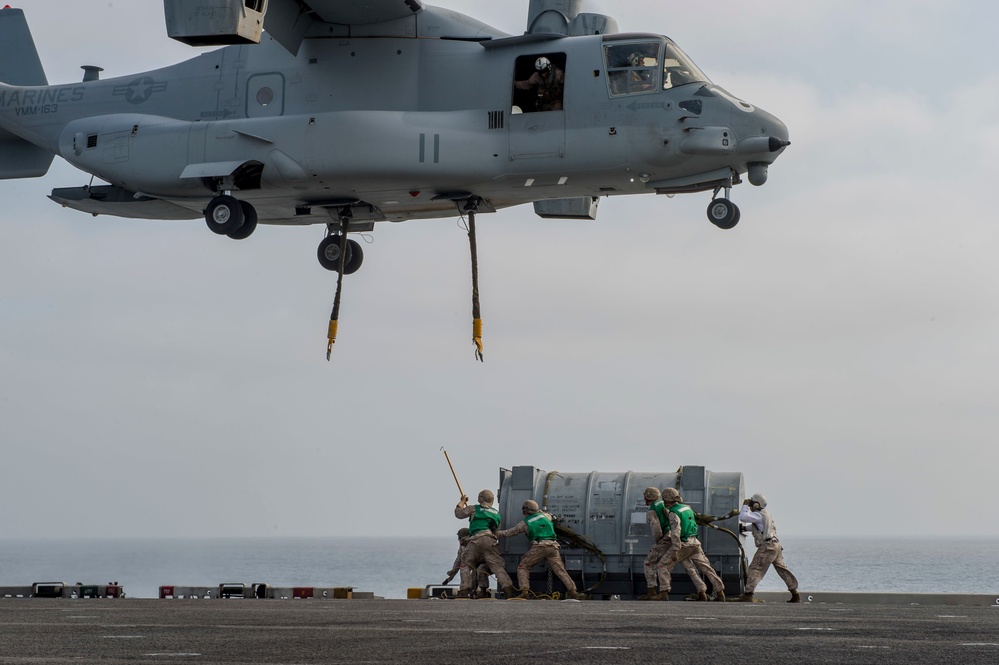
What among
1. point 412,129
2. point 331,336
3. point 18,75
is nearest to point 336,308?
point 331,336

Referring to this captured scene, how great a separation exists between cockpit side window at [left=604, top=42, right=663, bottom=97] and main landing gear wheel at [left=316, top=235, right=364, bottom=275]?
20.5ft

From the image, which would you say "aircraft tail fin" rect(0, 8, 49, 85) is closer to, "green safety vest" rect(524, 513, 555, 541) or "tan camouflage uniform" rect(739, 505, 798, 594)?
"green safety vest" rect(524, 513, 555, 541)

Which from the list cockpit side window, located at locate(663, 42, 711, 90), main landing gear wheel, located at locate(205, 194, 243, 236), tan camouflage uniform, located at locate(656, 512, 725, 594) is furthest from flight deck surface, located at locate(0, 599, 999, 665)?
cockpit side window, located at locate(663, 42, 711, 90)

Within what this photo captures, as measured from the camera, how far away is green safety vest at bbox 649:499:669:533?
19172 millimetres

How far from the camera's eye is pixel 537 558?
1966 centimetres

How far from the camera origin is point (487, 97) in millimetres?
21922

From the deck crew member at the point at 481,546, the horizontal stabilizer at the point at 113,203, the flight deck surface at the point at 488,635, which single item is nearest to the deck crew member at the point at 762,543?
the deck crew member at the point at 481,546

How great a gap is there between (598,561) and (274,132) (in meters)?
8.61

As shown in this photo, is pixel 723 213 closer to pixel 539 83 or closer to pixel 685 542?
pixel 539 83

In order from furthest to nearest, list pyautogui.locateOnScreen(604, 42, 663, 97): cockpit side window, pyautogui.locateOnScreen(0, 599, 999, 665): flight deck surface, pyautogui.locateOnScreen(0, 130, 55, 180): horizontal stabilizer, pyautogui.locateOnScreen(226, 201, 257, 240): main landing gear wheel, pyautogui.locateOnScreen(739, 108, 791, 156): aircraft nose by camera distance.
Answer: pyautogui.locateOnScreen(0, 130, 55, 180): horizontal stabilizer < pyautogui.locateOnScreen(226, 201, 257, 240): main landing gear wheel < pyautogui.locateOnScreen(604, 42, 663, 97): cockpit side window < pyautogui.locateOnScreen(739, 108, 791, 156): aircraft nose < pyautogui.locateOnScreen(0, 599, 999, 665): flight deck surface

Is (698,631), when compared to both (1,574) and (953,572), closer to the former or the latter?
(953,572)

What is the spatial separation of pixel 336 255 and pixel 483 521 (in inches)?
286

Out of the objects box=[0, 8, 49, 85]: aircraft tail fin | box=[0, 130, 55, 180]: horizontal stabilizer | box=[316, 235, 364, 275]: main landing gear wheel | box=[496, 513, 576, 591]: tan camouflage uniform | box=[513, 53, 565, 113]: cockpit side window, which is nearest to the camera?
box=[496, 513, 576, 591]: tan camouflage uniform

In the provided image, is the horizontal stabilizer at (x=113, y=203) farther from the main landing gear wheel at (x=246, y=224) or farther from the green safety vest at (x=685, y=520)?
the green safety vest at (x=685, y=520)
